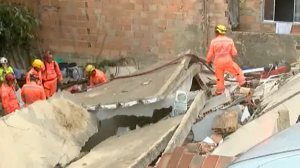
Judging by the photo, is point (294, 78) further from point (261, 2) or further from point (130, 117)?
point (261, 2)

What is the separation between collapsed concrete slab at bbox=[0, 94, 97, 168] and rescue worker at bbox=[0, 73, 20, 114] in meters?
3.01

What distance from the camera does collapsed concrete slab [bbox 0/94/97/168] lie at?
6047mm

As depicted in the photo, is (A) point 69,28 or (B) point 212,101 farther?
(A) point 69,28

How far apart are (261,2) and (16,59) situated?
5866 mm

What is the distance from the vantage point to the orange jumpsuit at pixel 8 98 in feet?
32.5

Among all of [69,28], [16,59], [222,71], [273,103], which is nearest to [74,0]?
[69,28]

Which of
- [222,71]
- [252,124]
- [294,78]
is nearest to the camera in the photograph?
[252,124]

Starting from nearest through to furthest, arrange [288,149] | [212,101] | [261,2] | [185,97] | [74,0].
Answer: [288,149] < [185,97] < [212,101] < [261,2] < [74,0]

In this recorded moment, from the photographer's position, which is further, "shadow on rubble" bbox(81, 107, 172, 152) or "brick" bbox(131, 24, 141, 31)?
"brick" bbox(131, 24, 141, 31)

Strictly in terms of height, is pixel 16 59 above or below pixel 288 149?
below

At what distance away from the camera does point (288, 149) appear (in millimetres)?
3031

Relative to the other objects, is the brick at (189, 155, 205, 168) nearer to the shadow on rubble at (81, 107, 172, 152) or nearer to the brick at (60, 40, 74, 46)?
the shadow on rubble at (81, 107, 172, 152)

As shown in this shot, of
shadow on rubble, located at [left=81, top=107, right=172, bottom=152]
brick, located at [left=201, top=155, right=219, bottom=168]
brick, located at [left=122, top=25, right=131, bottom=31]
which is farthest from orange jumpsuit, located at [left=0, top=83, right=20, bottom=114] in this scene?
brick, located at [left=201, top=155, right=219, bottom=168]

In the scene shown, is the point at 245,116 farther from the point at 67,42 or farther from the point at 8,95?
the point at 67,42
